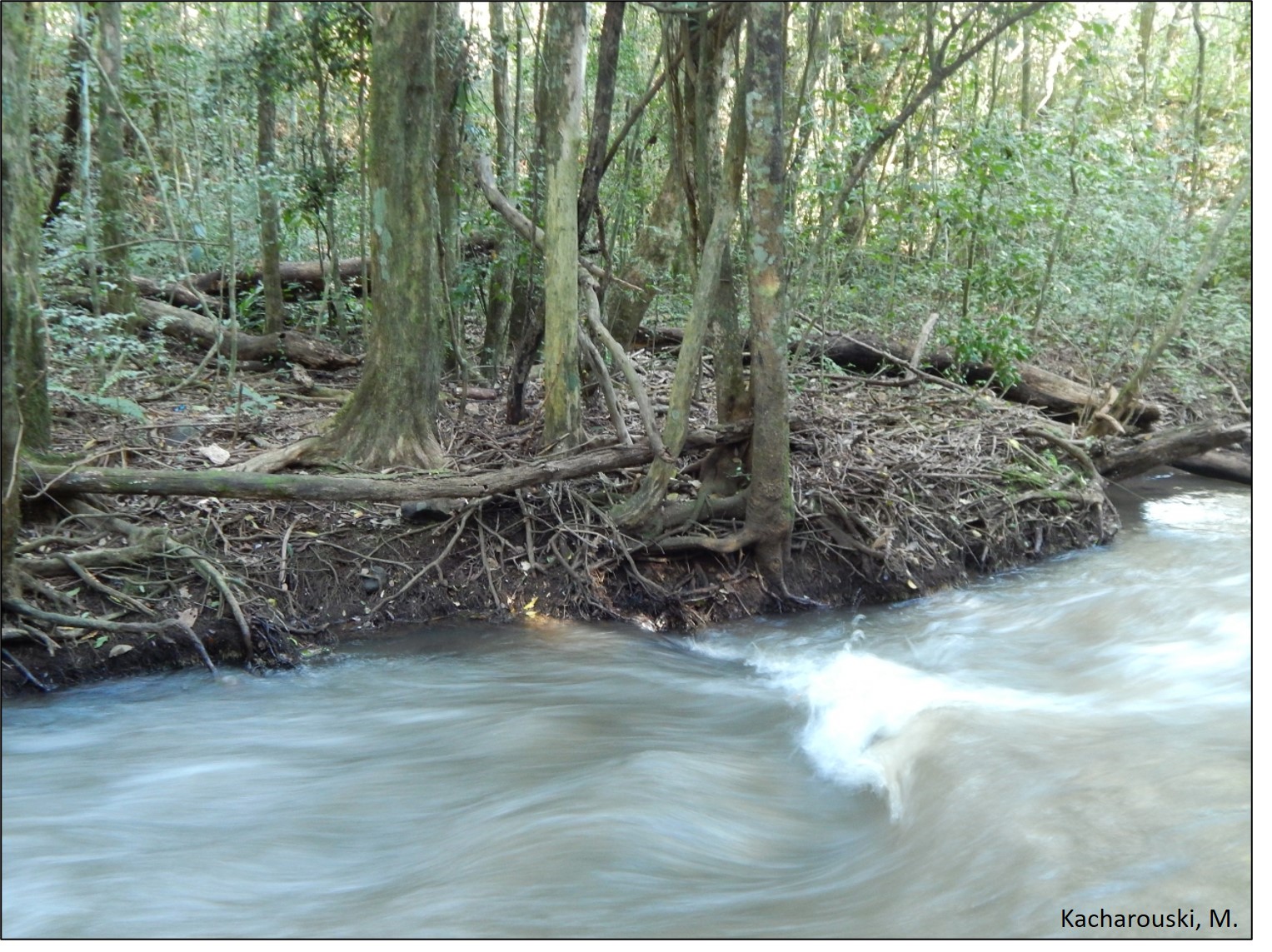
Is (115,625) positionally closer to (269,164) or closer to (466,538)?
(466,538)

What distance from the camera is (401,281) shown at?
4.67 meters

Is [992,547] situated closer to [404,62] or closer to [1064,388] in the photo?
[1064,388]

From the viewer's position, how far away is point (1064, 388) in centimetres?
848

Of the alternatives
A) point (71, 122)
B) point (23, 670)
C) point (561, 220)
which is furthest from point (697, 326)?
point (71, 122)

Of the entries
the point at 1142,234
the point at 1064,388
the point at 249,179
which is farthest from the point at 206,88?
the point at 1064,388

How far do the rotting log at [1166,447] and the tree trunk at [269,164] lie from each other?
5949 millimetres

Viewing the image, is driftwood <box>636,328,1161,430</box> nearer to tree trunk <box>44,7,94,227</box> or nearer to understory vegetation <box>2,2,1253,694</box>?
understory vegetation <box>2,2,1253,694</box>

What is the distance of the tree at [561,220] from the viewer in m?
4.38

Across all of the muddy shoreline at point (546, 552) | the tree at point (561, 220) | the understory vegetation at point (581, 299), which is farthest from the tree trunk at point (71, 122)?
the muddy shoreline at point (546, 552)

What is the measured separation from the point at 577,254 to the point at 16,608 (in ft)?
10.0

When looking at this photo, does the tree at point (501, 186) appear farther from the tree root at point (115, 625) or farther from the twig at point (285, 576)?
the tree root at point (115, 625)

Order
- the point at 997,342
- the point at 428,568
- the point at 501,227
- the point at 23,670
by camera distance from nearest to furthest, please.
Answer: the point at 23,670 < the point at 428,568 < the point at 501,227 < the point at 997,342

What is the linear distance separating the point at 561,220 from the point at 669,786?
9.69 feet

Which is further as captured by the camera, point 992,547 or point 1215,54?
point 992,547
